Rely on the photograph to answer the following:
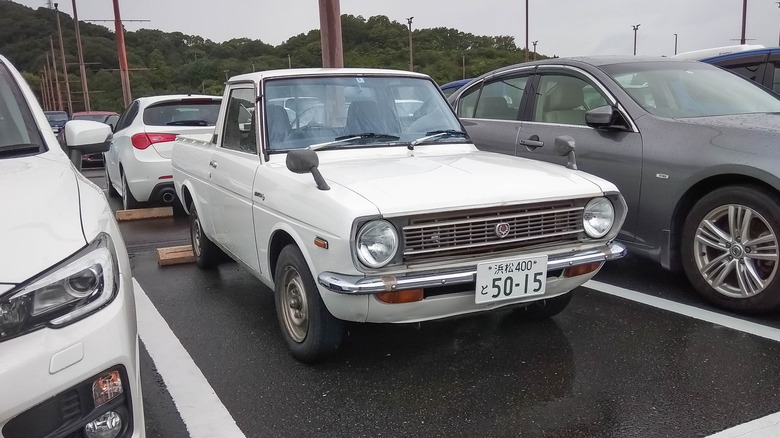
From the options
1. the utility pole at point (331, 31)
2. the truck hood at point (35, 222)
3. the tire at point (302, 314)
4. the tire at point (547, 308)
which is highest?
the utility pole at point (331, 31)

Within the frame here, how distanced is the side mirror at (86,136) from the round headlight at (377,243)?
1.68 m

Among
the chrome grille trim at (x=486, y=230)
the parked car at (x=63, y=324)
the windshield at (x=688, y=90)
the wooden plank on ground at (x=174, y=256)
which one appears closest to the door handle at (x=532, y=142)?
the windshield at (x=688, y=90)

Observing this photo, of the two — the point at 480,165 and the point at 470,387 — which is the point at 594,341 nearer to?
the point at 470,387

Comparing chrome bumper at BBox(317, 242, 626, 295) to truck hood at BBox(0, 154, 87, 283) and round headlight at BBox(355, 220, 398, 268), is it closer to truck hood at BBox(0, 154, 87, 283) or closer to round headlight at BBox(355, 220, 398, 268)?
round headlight at BBox(355, 220, 398, 268)

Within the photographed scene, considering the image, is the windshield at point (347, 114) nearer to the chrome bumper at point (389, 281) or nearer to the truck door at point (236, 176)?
the truck door at point (236, 176)

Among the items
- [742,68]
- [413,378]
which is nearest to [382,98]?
[413,378]

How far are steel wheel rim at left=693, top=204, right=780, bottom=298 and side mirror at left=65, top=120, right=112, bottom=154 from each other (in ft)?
12.3

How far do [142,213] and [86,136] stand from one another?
15.5 ft

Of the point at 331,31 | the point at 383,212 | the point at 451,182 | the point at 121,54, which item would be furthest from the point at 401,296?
the point at 121,54

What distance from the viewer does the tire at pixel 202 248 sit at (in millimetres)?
5289

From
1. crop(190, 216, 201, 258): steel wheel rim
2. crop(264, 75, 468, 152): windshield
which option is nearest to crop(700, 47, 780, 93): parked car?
crop(264, 75, 468, 152): windshield

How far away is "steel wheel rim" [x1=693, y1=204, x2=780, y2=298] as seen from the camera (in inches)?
149

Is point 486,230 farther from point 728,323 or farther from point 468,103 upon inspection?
point 468,103

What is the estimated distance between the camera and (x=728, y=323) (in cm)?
380
